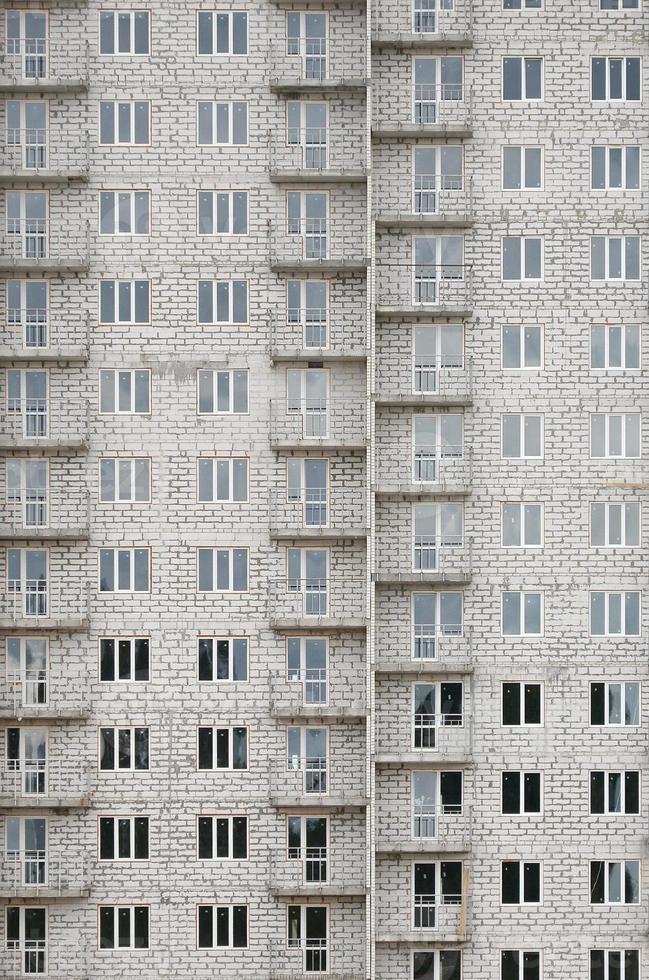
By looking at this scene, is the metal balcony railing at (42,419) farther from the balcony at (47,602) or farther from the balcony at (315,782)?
the balcony at (315,782)

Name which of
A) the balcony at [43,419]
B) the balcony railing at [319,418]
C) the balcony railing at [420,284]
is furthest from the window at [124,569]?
the balcony railing at [420,284]

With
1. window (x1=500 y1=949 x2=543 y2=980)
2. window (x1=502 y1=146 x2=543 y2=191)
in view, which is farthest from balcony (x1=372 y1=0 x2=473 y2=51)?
window (x1=500 y1=949 x2=543 y2=980)

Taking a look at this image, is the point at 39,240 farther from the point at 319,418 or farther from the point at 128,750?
the point at 128,750

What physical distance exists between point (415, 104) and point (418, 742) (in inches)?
681

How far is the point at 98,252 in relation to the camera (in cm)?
3278

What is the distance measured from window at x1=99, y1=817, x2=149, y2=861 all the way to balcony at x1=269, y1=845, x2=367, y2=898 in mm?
3422

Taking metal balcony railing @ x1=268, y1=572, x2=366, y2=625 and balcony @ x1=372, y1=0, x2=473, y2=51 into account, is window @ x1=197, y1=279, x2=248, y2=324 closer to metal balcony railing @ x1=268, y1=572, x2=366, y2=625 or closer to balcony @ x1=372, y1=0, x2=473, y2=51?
metal balcony railing @ x1=268, y1=572, x2=366, y2=625

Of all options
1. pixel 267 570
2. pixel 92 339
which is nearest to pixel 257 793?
pixel 267 570

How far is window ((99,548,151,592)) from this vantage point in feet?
107

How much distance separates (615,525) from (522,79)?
490 inches

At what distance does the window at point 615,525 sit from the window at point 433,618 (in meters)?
4.10


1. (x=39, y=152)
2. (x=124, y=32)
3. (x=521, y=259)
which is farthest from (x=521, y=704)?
(x=124, y=32)

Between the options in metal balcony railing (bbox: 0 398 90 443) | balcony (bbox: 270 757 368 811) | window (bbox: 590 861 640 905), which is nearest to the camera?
balcony (bbox: 270 757 368 811)

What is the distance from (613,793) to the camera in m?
32.5
